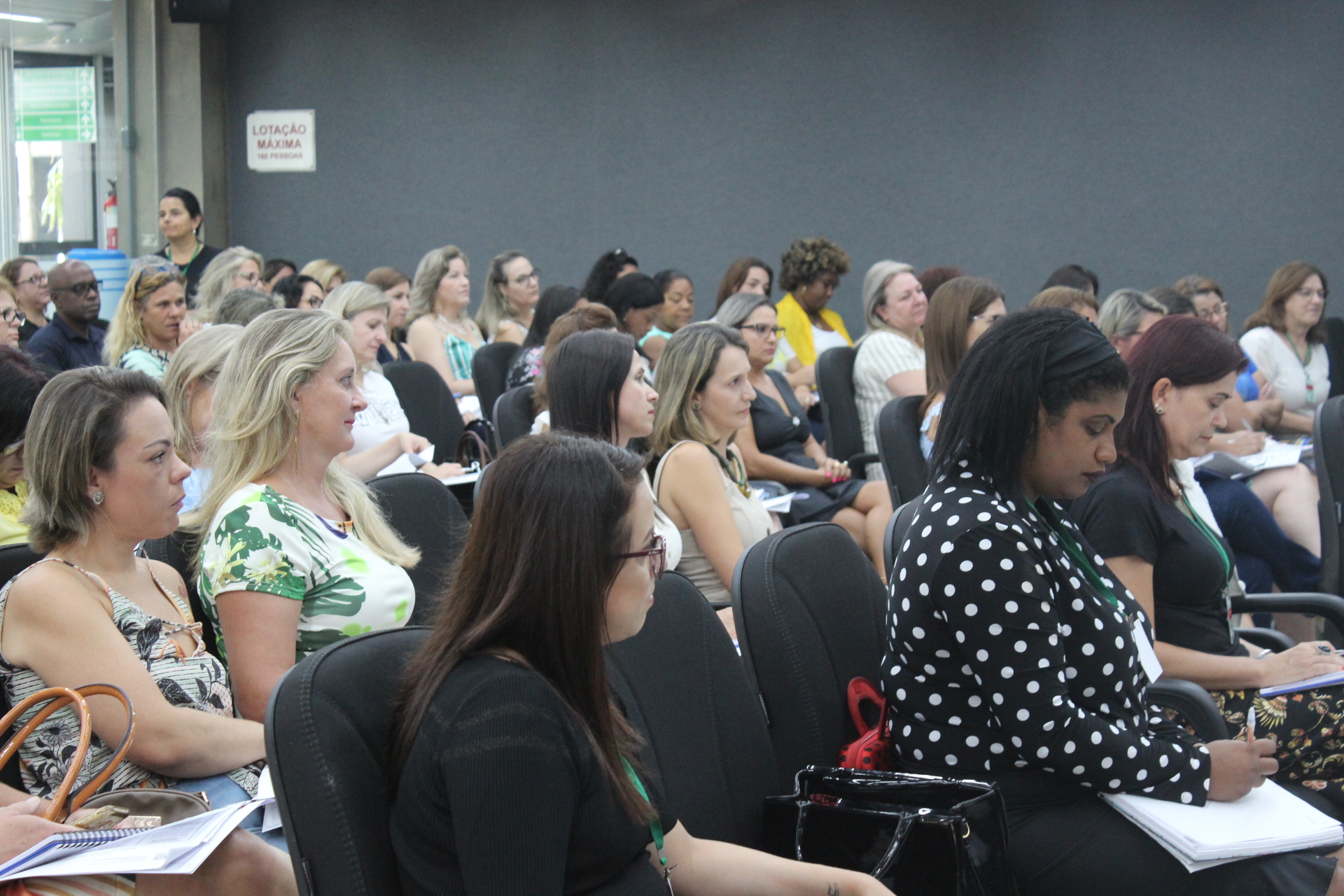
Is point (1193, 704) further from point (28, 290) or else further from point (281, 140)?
point (281, 140)

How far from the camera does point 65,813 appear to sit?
1.59m

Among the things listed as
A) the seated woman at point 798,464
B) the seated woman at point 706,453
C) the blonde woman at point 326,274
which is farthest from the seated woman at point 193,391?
the blonde woman at point 326,274

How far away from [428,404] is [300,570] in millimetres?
2580

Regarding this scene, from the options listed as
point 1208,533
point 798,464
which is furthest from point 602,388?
point 798,464

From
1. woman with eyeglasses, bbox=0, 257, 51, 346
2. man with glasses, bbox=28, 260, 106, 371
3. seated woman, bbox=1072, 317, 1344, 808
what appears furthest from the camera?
woman with eyeglasses, bbox=0, 257, 51, 346

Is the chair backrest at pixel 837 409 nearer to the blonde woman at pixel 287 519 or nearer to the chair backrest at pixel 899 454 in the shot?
the chair backrest at pixel 899 454

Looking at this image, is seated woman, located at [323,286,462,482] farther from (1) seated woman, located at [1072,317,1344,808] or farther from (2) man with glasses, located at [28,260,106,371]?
(1) seated woman, located at [1072,317,1344,808]

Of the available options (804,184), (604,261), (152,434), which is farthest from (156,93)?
(152,434)

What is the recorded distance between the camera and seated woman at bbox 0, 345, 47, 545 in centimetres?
221

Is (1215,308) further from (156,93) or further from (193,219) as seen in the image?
(156,93)

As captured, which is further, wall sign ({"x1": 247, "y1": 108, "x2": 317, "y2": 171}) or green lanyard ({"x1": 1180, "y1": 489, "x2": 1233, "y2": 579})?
wall sign ({"x1": 247, "y1": 108, "x2": 317, "y2": 171})

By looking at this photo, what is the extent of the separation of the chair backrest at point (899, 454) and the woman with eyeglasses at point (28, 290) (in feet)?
13.1

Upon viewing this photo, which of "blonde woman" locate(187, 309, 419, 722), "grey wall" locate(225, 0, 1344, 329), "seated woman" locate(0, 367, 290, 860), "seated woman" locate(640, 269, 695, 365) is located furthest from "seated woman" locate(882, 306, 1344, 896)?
"grey wall" locate(225, 0, 1344, 329)

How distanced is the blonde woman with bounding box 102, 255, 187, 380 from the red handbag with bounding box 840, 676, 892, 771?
2.96m
